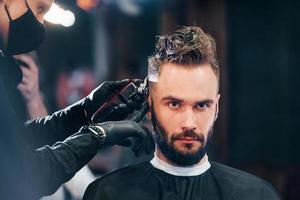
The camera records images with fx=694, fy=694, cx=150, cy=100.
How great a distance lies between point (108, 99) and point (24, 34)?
466 mm

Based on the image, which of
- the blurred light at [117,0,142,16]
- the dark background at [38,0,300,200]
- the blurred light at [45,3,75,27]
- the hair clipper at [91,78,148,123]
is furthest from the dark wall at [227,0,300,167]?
the hair clipper at [91,78,148,123]

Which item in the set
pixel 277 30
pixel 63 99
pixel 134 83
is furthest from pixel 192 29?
pixel 63 99

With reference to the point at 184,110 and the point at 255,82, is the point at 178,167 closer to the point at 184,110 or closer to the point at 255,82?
the point at 184,110

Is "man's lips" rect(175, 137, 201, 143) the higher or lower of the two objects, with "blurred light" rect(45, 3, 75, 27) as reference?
lower

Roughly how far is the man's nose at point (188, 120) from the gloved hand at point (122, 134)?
0.85 feet

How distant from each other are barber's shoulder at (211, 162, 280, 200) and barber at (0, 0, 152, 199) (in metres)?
0.34

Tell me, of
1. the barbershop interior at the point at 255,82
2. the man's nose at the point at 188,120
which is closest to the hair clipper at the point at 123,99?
the man's nose at the point at 188,120

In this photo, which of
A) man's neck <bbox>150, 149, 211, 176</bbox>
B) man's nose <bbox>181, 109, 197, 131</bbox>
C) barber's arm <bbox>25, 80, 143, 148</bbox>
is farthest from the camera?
barber's arm <bbox>25, 80, 143, 148</bbox>

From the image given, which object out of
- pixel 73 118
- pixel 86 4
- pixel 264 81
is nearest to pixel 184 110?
pixel 73 118

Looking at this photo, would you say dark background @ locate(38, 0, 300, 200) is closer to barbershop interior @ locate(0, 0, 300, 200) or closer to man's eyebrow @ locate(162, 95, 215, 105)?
barbershop interior @ locate(0, 0, 300, 200)

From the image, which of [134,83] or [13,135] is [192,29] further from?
[13,135]

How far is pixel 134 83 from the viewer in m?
3.01

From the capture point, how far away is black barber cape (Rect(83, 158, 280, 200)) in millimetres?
2885

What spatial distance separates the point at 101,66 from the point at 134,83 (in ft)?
17.4
